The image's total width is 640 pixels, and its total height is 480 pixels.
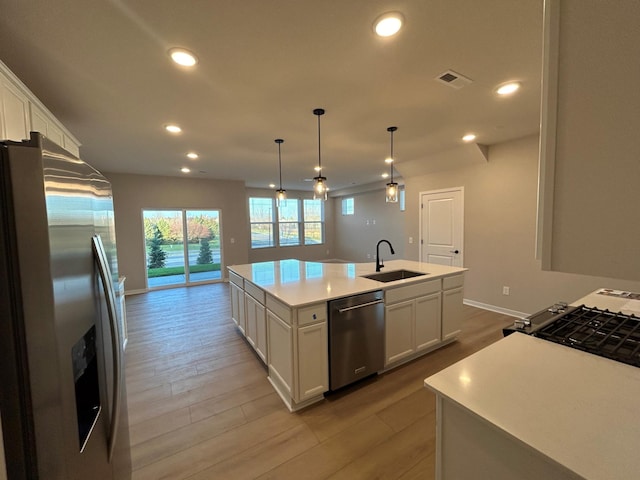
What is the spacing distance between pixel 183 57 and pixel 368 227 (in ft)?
23.9

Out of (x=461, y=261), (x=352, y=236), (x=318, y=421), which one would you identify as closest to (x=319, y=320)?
(x=318, y=421)

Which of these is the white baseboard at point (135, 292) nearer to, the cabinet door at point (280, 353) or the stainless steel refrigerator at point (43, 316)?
the cabinet door at point (280, 353)

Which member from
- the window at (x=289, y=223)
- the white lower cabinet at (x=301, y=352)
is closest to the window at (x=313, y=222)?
the window at (x=289, y=223)

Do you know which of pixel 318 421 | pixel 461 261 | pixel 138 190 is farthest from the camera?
pixel 138 190

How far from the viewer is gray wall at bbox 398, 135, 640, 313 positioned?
3.67m

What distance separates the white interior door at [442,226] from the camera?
466 centimetres

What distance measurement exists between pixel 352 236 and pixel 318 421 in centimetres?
750

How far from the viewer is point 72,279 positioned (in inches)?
29.5

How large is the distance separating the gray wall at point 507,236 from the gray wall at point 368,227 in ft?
9.54

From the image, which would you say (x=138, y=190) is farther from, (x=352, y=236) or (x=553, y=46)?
(x=553, y=46)

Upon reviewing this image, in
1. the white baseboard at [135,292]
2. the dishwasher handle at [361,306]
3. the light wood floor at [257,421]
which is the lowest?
the light wood floor at [257,421]

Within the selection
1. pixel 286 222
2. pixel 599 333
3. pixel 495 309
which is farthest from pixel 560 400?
pixel 286 222

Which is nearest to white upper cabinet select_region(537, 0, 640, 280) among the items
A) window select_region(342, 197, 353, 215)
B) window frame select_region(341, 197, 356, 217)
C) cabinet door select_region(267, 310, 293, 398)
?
cabinet door select_region(267, 310, 293, 398)

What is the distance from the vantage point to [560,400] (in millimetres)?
898
